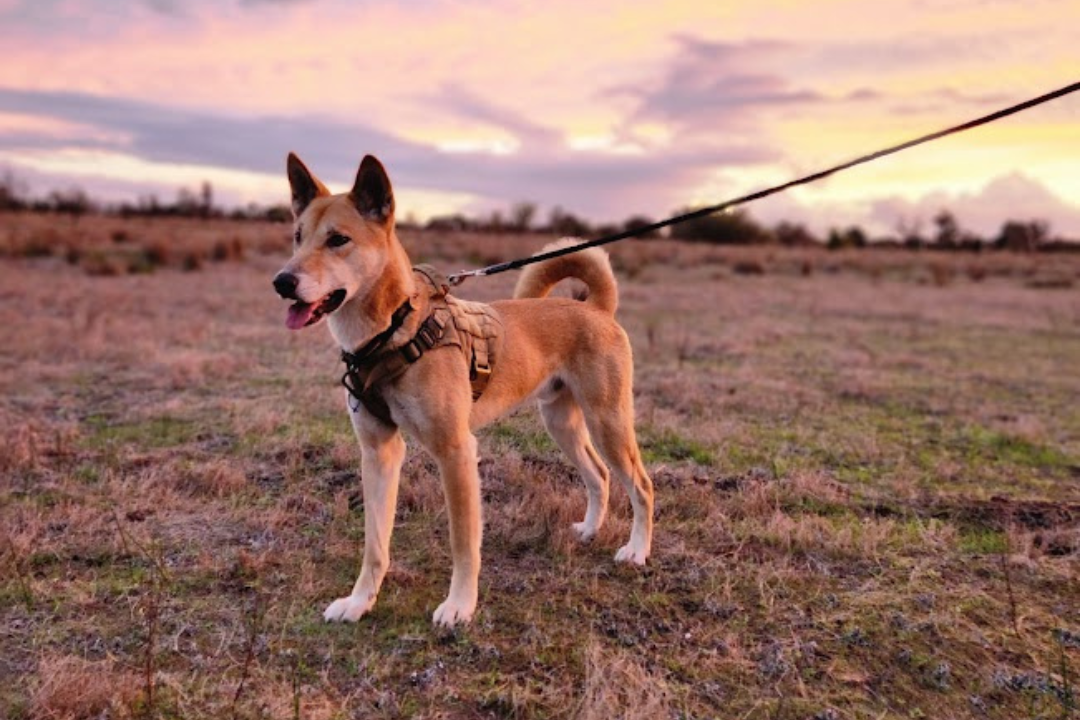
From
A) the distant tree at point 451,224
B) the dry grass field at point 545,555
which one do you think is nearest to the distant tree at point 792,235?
the distant tree at point 451,224

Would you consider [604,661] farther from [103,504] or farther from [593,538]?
[103,504]

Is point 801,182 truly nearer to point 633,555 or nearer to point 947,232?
point 633,555

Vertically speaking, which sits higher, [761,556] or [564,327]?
[564,327]

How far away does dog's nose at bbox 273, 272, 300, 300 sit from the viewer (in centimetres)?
348

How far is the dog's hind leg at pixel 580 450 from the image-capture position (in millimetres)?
5164

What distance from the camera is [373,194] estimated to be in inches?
155

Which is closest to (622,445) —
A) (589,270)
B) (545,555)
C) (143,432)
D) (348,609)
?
(545,555)

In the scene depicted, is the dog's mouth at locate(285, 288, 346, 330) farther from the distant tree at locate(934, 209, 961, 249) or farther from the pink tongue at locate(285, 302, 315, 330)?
the distant tree at locate(934, 209, 961, 249)

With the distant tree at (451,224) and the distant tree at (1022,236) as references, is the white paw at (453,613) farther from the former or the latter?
the distant tree at (1022,236)

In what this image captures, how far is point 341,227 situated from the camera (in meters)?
3.81

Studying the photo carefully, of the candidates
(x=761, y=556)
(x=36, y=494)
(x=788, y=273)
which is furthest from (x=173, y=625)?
(x=788, y=273)

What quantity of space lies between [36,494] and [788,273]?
84.0ft

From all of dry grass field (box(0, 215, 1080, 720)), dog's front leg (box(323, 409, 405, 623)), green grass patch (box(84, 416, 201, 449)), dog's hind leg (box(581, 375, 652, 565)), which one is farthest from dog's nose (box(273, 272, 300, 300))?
green grass patch (box(84, 416, 201, 449))

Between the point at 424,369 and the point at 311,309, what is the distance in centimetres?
61
